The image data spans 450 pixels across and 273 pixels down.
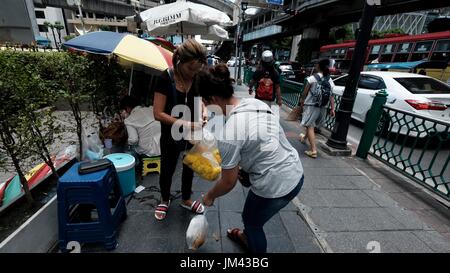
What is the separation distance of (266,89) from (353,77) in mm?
1728

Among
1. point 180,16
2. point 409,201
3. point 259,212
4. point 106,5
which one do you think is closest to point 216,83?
point 259,212

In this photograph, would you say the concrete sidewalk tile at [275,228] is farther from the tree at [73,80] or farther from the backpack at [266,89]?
the backpack at [266,89]

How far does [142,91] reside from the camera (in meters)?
4.01

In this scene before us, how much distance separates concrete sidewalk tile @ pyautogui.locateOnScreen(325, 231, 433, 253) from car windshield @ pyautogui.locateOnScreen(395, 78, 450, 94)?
173 inches

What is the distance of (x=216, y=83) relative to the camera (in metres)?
1.44

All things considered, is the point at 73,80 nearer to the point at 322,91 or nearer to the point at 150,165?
the point at 150,165

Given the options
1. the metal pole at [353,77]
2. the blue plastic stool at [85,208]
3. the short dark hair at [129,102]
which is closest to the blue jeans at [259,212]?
the blue plastic stool at [85,208]

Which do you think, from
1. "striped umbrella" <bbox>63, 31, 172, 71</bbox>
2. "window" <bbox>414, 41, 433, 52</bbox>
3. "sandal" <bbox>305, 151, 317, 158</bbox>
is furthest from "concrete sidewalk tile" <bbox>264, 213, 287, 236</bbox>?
"window" <bbox>414, 41, 433, 52</bbox>

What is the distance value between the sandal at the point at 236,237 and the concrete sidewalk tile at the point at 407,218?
1858 millimetres

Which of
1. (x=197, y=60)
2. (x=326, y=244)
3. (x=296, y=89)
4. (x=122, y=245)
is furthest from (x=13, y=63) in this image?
(x=296, y=89)

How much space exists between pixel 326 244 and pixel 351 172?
195 centimetres
